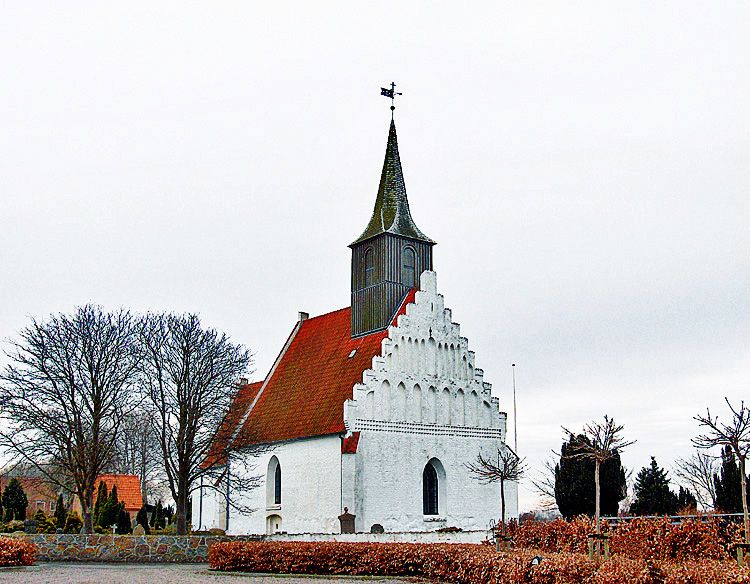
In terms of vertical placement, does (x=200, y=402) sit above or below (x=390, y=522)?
above

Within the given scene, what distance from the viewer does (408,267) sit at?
129ft

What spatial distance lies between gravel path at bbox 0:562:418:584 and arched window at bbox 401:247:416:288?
16.9 meters

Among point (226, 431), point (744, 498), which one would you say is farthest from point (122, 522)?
point (744, 498)

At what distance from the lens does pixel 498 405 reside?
40312 mm

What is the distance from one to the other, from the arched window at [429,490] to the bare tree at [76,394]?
12360 mm

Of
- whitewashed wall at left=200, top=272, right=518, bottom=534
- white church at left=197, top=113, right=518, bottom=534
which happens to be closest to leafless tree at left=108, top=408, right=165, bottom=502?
white church at left=197, top=113, right=518, bottom=534

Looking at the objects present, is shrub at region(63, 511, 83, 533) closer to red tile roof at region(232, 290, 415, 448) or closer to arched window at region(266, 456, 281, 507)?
red tile roof at region(232, 290, 415, 448)

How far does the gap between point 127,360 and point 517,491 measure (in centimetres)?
1734

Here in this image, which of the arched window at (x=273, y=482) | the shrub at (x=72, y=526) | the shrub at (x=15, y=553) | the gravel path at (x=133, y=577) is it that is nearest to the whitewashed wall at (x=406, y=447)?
the arched window at (x=273, y=482)

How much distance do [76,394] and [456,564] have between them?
20829 mm

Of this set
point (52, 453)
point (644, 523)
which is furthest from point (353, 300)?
point (644, 523)

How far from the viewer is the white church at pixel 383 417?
116 ft

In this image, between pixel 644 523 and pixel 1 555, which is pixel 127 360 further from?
pixel 644 523

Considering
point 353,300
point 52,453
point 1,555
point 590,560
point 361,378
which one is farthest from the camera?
point 353,300
